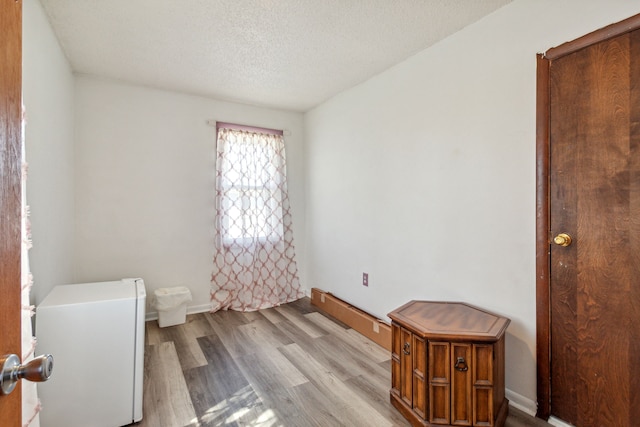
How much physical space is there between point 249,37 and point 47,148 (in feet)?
4.82

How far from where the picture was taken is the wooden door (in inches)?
23.1

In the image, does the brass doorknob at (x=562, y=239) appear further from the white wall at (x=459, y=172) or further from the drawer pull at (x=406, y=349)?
the drawer pull at (x=406, y=349)

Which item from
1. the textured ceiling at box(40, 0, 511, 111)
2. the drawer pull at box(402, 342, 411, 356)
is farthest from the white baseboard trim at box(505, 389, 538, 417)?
the textured ceiling at box(40, 0, 511, 111)

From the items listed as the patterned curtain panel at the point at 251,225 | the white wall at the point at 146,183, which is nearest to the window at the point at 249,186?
the patterned curtain panel at the point at 251,225

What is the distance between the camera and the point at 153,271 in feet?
9.95

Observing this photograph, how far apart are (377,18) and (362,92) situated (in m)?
0.97

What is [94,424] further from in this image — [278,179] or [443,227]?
[278,179]

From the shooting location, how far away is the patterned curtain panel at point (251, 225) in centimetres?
334

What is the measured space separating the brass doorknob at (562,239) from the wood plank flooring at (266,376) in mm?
944

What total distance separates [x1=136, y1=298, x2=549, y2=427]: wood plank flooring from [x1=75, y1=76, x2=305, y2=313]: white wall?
623mm

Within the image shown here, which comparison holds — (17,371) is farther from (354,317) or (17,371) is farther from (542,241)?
(354,317)

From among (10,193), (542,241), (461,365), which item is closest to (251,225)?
(461,365)

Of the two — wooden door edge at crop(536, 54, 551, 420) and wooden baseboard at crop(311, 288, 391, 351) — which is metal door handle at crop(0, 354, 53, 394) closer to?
wooden door edge at crop(536, 54, 551, 420)

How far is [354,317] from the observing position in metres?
2.81
